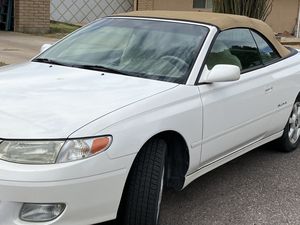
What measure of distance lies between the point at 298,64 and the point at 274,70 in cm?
63

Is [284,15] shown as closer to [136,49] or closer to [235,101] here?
[235,101]

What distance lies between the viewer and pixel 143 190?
3426mm

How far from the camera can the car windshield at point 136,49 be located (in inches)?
164

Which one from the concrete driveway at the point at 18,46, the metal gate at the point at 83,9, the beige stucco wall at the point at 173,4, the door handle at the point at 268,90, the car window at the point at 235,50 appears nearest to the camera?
the car window at the point at 235,50

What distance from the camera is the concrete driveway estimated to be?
991 centimetres

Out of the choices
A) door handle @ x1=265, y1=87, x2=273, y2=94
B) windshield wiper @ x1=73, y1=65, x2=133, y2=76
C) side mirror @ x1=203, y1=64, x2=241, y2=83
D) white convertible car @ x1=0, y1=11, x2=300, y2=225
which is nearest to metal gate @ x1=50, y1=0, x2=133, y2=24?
white convertible car @ x1=0, y1=11, x2=300, y2=225

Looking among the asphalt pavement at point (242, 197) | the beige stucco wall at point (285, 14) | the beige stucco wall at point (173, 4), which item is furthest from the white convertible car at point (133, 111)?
the beige stucco wall at point (173, 4)

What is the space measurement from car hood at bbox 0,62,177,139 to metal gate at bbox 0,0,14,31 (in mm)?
11942

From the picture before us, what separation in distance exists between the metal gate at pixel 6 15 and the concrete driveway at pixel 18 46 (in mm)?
654

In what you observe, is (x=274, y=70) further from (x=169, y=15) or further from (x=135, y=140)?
(x=135, y=140)

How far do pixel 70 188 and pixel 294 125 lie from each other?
11.3 feet

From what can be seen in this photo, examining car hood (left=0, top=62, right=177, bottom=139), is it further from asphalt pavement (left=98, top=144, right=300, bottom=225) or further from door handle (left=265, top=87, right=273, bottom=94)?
door handle (left=265, top=87, right=273, bottom=94)

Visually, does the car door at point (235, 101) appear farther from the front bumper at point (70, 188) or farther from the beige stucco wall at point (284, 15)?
the beige stucco wall at point (284, 15)

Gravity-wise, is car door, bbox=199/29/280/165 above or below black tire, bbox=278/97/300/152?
above
